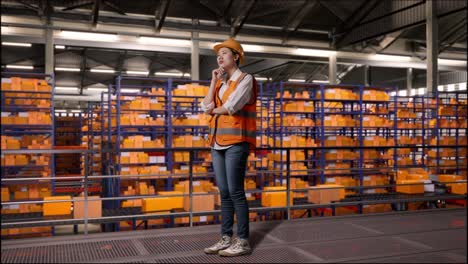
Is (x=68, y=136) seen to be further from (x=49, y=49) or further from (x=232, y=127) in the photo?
(x=232, y=127)

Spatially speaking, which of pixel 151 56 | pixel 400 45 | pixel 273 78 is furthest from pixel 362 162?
pixel 273 78

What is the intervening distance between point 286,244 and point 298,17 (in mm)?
12813

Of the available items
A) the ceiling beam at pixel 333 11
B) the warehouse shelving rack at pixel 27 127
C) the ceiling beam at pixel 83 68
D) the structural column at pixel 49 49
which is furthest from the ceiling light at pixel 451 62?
the warehouse shelving rack at pixel 27 127

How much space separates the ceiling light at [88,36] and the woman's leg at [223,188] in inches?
456

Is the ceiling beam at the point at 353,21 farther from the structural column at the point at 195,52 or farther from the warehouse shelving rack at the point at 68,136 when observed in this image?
the warehouse shelving rack at the point at 68,136

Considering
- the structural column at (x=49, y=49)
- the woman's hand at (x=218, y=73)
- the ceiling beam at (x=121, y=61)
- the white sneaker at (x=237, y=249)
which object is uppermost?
the ceiling beam at (x=121, y=61)

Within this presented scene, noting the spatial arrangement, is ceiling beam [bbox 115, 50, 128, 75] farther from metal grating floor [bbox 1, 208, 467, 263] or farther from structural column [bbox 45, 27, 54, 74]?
metal grating floor [bbox 1, 208, 467, 263]

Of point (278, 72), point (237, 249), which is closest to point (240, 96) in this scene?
point (237, 249)

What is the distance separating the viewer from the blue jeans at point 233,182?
3258 mm

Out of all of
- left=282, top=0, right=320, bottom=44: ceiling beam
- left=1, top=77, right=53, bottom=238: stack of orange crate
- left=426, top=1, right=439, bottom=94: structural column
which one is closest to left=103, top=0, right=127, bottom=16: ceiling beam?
left=1, top=77, right=53, bottom=238: stack of orange crate

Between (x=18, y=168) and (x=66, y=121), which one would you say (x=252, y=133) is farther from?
(x=66, y=121)

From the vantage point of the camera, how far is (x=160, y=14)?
1395 centimetres

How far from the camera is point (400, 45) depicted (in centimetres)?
1816

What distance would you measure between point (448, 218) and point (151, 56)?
1681 centimetres
